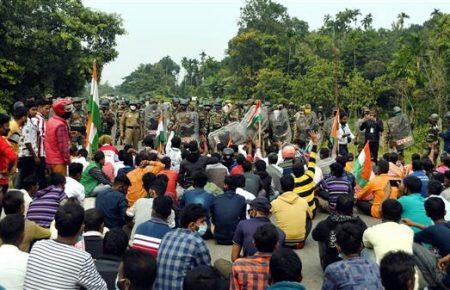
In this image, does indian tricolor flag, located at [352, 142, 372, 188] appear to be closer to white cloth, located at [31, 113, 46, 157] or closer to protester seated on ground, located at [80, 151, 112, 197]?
protester seated on ground, located at [80, 151, 112, 197]

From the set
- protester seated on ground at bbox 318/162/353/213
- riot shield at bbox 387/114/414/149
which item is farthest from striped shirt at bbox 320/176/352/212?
riot shield at bbox 387/114/414/149

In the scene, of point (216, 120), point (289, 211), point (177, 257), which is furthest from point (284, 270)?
point (216, 120)

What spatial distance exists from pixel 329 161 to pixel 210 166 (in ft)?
10.6

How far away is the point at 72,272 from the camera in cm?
416

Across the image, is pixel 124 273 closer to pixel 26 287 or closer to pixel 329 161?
pixel 26 287

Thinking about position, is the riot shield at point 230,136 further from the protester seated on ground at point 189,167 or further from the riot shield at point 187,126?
the protester seated on ground at point 189,167

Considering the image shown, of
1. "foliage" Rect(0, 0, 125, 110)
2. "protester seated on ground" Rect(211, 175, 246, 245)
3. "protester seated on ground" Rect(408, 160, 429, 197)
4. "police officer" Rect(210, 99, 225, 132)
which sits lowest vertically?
"protester seated on ground" Rect(211, 175, 246, 245)

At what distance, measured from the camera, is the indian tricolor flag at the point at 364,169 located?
33.2 ft

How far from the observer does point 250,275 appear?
4.62 meters

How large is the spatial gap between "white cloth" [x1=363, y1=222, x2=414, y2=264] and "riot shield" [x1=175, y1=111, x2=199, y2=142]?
33.3 ft

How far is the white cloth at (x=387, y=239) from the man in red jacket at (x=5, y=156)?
466 cm

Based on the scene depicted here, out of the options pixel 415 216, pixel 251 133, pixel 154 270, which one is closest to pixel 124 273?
pixel 154 270

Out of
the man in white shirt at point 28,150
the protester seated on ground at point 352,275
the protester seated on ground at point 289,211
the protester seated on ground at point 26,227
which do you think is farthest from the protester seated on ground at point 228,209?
the protester seated on ground at point 352,275

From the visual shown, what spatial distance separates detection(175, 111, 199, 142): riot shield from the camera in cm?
1547
